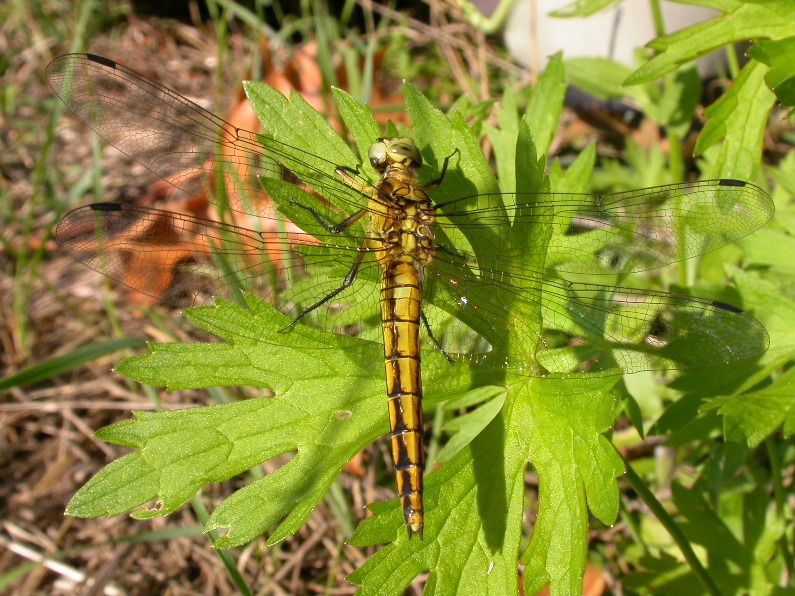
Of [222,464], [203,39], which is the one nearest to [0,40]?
[203,39]

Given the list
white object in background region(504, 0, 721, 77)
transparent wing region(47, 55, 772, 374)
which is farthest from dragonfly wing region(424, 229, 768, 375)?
white object in background region(504, 0, 721, 77)

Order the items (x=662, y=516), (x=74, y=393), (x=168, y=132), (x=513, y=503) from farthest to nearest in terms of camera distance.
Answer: (x=74, y=393)
(x=168, y=132)
(x=662, y=516)
(x=513, y=503)

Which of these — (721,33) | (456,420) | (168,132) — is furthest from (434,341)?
(721,33)

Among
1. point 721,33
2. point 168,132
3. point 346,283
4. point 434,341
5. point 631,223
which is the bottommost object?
point 434,341

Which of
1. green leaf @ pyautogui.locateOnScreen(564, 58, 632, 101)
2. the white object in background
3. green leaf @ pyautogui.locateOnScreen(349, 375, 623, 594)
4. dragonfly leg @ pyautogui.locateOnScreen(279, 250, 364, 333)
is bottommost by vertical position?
green leaf @ pyautogui.locateOnScreen(349, 375, 623, 594)

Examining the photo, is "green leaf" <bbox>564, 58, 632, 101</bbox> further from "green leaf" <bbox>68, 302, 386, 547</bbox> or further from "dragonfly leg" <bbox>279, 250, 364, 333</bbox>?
"green leaf" <bbox>68, 302, 386, 547</bbox>

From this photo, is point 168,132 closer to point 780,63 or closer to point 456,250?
point 456,250
